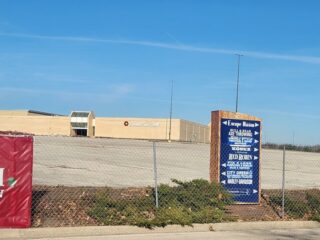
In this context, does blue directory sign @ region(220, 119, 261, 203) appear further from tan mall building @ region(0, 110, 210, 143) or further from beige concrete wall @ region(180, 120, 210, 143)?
beige concrete wall @ region(180, 120, 210, 143)

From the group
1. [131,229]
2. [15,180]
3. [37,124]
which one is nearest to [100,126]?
[37,124]

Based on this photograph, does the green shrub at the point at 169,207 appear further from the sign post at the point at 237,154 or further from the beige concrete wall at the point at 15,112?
the beige concrete wall at the point at 15,112

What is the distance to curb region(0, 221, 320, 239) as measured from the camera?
961 centimetres

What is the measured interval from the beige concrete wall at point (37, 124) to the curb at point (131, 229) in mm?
109116

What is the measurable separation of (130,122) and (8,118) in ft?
93.6

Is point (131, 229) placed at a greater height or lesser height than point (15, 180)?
lesser

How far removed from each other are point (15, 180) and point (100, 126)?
363 ft

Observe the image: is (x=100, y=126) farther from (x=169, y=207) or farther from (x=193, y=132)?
(x=169, y=207)

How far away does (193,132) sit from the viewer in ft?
417

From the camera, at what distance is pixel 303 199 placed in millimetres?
14195

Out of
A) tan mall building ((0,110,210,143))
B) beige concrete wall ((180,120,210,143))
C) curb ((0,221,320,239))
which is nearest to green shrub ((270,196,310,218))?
curb ((0,221,320,239))

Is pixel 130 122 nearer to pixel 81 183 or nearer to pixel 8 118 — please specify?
pixel 8 118

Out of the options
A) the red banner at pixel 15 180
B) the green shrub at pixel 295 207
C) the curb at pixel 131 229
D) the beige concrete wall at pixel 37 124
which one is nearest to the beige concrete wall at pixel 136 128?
the beige concrete wall at pixel 37 124

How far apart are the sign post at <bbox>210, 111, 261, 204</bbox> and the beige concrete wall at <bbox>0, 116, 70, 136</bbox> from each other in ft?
353
